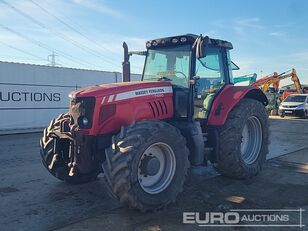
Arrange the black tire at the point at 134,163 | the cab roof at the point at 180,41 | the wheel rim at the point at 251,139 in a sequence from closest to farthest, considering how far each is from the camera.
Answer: the black tire at the point at 134,163 → the cab roof at the point at 180,41 → the wheel rim at the point at 251,139

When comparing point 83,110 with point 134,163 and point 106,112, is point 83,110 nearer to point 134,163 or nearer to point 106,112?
point 106,112

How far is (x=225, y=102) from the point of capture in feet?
21.1

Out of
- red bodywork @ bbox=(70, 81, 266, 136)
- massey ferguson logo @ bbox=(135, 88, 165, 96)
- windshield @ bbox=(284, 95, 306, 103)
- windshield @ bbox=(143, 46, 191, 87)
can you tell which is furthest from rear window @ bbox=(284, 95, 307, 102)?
massey ferguson logo @ bbox=(135, 88, 165, 96)

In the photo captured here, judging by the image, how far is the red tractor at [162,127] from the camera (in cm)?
473

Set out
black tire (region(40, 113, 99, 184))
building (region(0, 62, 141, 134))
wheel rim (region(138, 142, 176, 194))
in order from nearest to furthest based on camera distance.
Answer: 1. wheel rim (region(138, 142, 176, 194))
2. black tire (region(40, 113, 99, 184))
3. building (region(0, 62, 141, 134))

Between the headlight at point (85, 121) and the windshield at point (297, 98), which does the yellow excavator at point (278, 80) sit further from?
the headlight at point (85, 121)

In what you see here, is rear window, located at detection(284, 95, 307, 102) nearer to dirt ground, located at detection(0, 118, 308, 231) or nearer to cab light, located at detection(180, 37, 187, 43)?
dirt ground, located at detection(0, 118, 308, 231)

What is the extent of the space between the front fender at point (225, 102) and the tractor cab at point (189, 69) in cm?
10

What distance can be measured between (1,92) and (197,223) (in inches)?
487

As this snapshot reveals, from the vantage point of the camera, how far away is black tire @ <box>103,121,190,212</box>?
450 cm

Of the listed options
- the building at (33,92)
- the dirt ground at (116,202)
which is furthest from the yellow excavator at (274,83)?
the dirt ground at (116,202)

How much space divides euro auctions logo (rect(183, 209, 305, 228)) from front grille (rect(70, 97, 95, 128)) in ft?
5.95

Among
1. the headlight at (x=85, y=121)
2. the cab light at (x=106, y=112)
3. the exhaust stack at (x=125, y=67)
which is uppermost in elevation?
the exhaust stack at (x=125, y=67)

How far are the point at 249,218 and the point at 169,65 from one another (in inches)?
114
